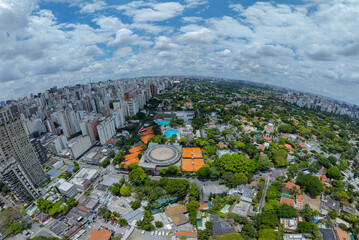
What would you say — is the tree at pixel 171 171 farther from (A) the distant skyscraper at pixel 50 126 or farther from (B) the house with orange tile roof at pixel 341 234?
(A) the distant skyscraper at pixel 50 126

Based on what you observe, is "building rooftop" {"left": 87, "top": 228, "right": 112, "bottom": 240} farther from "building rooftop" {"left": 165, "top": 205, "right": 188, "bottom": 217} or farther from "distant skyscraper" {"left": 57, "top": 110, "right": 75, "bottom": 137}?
"distant skyscraper" {"left": 57, "top": 110, "right": 75, "bottom": 137}

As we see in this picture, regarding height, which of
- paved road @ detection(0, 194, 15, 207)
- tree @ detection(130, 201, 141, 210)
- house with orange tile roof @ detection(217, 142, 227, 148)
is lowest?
paved road @ detection(0, 194, 15, 207)

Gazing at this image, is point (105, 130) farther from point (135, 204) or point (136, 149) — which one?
point (135, 204)

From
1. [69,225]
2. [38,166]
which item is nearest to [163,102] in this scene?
[38,166]

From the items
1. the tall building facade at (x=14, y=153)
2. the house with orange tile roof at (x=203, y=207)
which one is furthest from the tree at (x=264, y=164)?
the tall building facade at (x=14, y=153)

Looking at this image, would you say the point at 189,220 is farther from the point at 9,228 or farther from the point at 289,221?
the point at 9,228

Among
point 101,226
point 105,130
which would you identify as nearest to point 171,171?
point 101,226

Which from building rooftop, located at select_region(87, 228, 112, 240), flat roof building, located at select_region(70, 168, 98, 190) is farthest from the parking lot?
flat roof building, located at select_region(70, 168, 98, 190)
